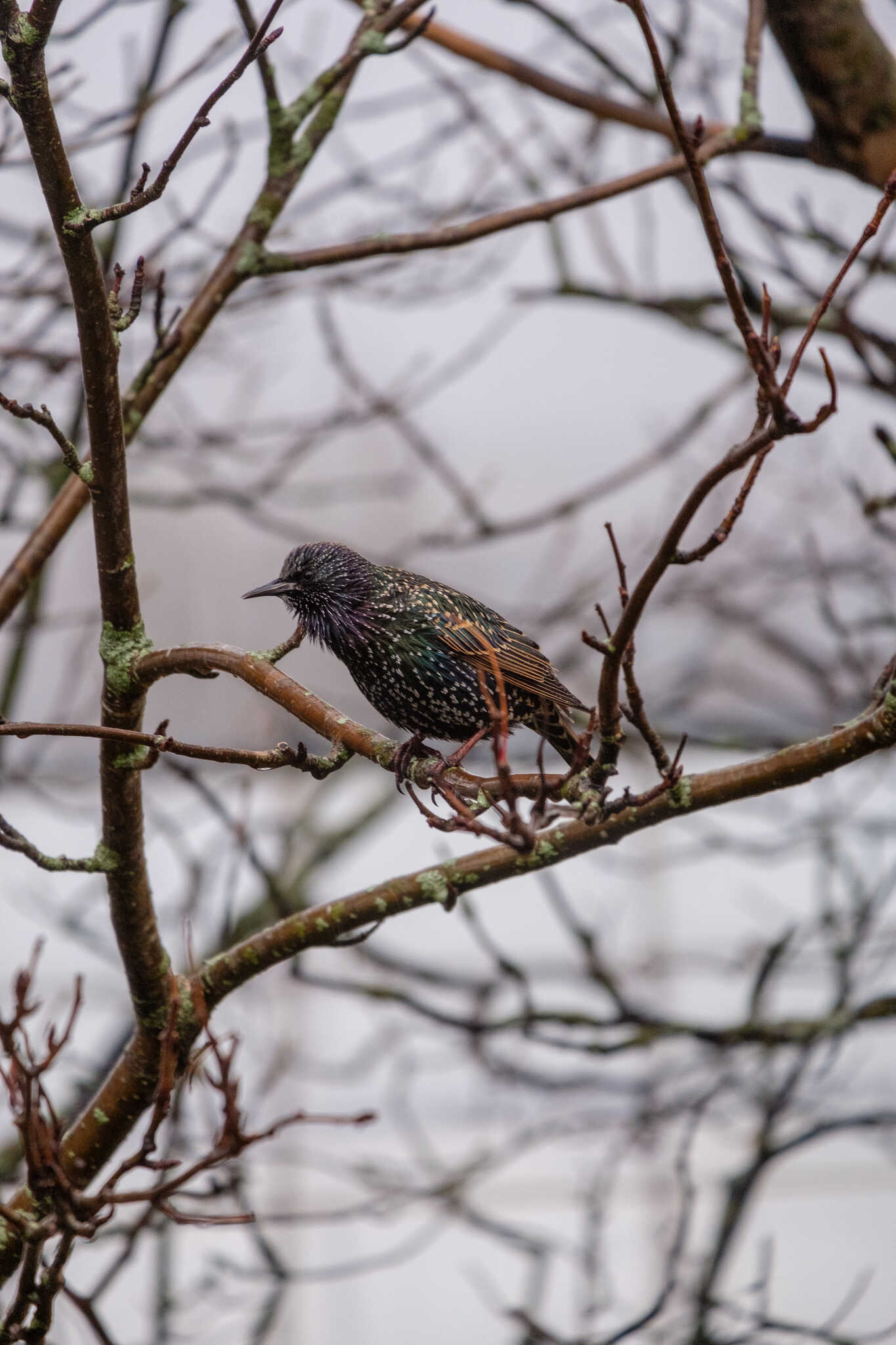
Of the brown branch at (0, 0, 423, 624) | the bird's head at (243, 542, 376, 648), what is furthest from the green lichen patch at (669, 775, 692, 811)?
the brown branch at (0, 0, 423, 624)

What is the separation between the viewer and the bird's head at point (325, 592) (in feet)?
8.71

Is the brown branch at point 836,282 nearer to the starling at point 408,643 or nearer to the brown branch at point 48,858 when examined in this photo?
the brown branch at point 48,858

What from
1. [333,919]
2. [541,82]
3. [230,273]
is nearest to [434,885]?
[333,919]

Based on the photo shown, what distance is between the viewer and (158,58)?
119 inches

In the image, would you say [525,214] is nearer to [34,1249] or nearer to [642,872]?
[34,1249]

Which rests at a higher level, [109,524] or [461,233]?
[461,233]

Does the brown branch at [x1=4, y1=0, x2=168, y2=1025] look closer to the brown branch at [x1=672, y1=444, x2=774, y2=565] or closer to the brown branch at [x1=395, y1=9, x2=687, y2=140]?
the brown branch at [x1=672, y1=444, x2=774, y2=565]

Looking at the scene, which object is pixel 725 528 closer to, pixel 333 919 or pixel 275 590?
pixel 333 919

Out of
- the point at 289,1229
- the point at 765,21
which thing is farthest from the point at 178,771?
the point at 289,1229

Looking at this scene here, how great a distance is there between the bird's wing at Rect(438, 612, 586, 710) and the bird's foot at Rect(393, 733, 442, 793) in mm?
188

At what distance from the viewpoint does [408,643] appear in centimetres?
264

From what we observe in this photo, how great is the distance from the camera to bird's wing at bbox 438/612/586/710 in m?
2.59

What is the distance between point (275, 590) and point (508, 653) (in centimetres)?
50

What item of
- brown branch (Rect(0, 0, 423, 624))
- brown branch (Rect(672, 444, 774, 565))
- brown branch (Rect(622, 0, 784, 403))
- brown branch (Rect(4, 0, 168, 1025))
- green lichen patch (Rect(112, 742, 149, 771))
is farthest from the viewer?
brown branch (Rect(0, 0, 423, 624))
